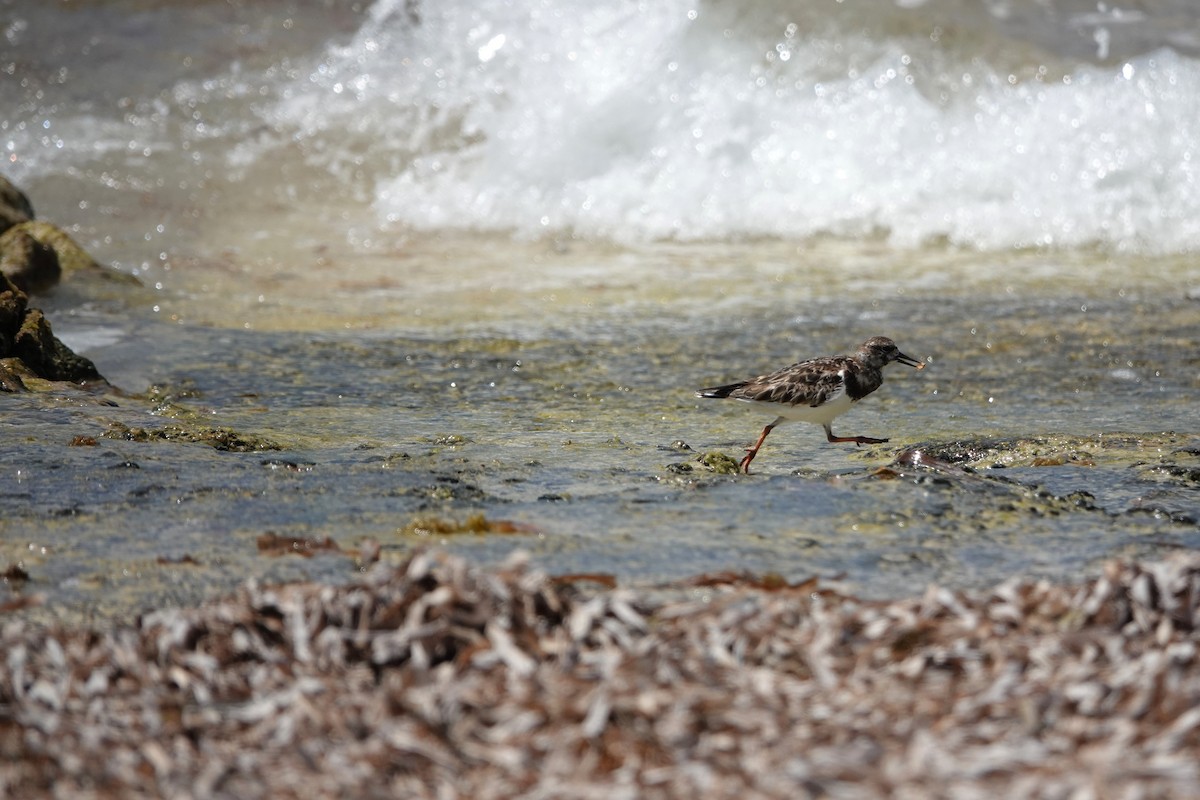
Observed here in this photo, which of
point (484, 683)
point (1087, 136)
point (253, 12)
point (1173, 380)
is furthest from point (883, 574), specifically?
point (253, 12)

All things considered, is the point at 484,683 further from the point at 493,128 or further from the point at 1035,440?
the point at 493,128

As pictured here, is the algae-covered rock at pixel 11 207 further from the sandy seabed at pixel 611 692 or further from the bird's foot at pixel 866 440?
the sandy seabed at pixel 611 692

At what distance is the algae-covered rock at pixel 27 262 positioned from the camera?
7836mm

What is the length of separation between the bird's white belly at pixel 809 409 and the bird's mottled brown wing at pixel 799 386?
0.02 meters

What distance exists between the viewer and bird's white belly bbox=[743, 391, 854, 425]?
5254 mm

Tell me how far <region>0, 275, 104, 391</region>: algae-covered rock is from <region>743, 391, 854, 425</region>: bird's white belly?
2982 millimetres

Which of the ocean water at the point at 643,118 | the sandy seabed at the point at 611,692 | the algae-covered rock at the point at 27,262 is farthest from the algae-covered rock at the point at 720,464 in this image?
the ocean water at the point at 643,118

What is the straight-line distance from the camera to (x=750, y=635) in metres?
3.14

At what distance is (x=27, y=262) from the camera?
7895 mm

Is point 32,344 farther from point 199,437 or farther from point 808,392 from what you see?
point 808,392

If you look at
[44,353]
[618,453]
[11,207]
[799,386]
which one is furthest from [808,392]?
[11,207]

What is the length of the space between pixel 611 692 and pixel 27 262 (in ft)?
20.3

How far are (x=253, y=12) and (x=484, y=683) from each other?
40.8 feet

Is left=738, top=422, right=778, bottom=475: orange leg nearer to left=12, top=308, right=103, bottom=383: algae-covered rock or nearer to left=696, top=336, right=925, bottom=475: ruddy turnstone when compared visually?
left=696, top=336, right=925, bottom=475: ruddy turnstone
